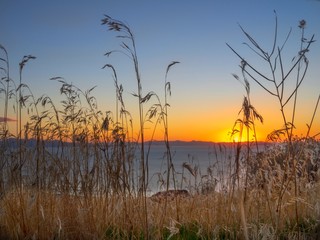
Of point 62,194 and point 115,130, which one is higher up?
point 115,130

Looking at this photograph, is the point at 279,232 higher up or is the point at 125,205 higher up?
the point at 125,205

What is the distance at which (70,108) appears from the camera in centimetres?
458

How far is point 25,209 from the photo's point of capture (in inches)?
146

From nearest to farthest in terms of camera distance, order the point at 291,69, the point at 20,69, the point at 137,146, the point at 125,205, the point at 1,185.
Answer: the point at 291,69 → the point at 125,205 → the point at 20,69 → the point at 137,146 → the point at 1,185

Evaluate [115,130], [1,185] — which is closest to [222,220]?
[115,130]

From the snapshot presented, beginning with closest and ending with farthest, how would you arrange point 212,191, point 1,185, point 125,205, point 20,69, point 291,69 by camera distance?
1. point 291,69
2. point 125,205
3. point 20,69
4. point 1,185
5. point 212,191

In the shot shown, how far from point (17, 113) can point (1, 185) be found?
81 centimetres

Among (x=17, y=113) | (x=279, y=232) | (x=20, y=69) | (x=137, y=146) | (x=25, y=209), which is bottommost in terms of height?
(x=279, y=232)

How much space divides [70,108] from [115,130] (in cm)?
111

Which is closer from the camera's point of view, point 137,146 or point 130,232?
point 130,232

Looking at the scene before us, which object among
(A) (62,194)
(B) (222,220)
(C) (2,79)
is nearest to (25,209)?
(A) (62,194)

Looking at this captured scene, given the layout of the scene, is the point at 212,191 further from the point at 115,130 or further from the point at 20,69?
the point at 20,69

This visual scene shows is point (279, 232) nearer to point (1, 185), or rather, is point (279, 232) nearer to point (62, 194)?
point (62, 194)

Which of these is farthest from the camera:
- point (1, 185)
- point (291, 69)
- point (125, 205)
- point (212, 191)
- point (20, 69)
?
point (212, 191)
